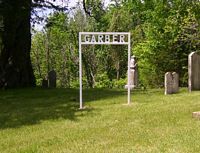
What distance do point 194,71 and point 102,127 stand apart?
28.5 feet

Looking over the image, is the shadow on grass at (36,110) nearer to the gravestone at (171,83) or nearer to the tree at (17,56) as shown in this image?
the gravestone at (171,83)

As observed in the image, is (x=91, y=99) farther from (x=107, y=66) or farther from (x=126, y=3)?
(x=107, y=66)

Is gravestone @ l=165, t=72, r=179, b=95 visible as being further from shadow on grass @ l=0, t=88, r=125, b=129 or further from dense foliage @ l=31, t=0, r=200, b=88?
dense foliage @ l=31, t=0, r=200, b=88

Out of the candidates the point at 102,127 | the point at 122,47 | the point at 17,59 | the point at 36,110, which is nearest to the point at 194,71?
the point at 36,110

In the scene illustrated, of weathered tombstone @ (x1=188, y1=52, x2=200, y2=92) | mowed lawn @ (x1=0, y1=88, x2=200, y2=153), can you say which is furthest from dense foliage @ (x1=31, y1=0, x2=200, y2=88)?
mowed lawn @ (x1=0, y1=88, x2=200, y2=153)

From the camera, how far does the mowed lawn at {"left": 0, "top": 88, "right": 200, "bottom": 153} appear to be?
755 centimetres

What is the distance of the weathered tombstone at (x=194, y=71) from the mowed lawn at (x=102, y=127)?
303 cm

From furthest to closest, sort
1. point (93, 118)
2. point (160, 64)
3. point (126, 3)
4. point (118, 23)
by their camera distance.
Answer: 1. point (118, 23)
2. point (126, 3)
3. point (160, 64)
4. point (93, 118)

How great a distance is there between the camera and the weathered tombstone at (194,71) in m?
17.2

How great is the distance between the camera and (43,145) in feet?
26.1

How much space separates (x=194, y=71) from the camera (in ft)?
56.8

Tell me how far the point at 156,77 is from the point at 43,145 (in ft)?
77.7

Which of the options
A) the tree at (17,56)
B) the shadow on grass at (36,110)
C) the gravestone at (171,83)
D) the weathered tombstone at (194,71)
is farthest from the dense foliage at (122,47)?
the gravestone at (171,83)

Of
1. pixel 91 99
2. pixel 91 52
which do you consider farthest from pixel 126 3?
pixel 91 99
